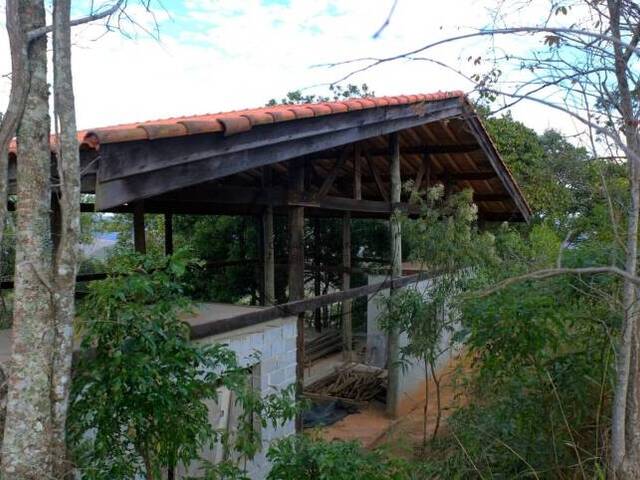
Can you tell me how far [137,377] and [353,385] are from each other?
6924 mm

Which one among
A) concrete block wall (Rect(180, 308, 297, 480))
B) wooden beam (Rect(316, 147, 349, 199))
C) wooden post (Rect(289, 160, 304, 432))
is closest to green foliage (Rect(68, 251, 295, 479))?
concrete block wall (Rect(180, 308, 297, 480))

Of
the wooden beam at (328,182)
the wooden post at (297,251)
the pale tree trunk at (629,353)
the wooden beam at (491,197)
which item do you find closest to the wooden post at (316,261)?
the wooden beam at (491,197)

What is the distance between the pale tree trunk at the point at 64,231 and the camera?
2438 mm

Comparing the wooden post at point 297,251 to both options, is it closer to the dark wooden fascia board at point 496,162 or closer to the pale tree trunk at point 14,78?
the dark wooden fascia board at point 496,162

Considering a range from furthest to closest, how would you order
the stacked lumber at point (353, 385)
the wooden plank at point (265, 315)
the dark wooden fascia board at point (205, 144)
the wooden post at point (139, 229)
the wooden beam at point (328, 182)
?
the stacked lumber at point (353, 385) → the wooden beam at point (328, 182) → the wooden post at point (139, 229) → the wooden plank at point (265, 315) → the dark wooden fascia board at point (205, 144)

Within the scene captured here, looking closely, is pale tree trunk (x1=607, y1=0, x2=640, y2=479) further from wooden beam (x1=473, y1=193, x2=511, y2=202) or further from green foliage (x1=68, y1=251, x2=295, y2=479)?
wooden beam (x1=473, y1=193, x2=511, y2=202)

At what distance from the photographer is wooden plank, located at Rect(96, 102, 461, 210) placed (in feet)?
10.1

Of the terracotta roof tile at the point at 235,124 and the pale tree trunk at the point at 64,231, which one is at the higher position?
the terracotta roof tile at the point at 235,124

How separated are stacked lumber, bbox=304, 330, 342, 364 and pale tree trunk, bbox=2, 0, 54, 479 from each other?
8.07m

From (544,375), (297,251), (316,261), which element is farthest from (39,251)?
(316,261)

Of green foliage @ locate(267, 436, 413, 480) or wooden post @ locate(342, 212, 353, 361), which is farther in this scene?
wooden post @ locate(342, 212, 353, 361)

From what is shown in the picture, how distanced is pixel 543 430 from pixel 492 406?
56cm

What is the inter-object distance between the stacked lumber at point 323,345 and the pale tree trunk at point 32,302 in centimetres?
807

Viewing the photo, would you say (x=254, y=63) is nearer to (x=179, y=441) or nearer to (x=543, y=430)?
(x=179, y=441)
